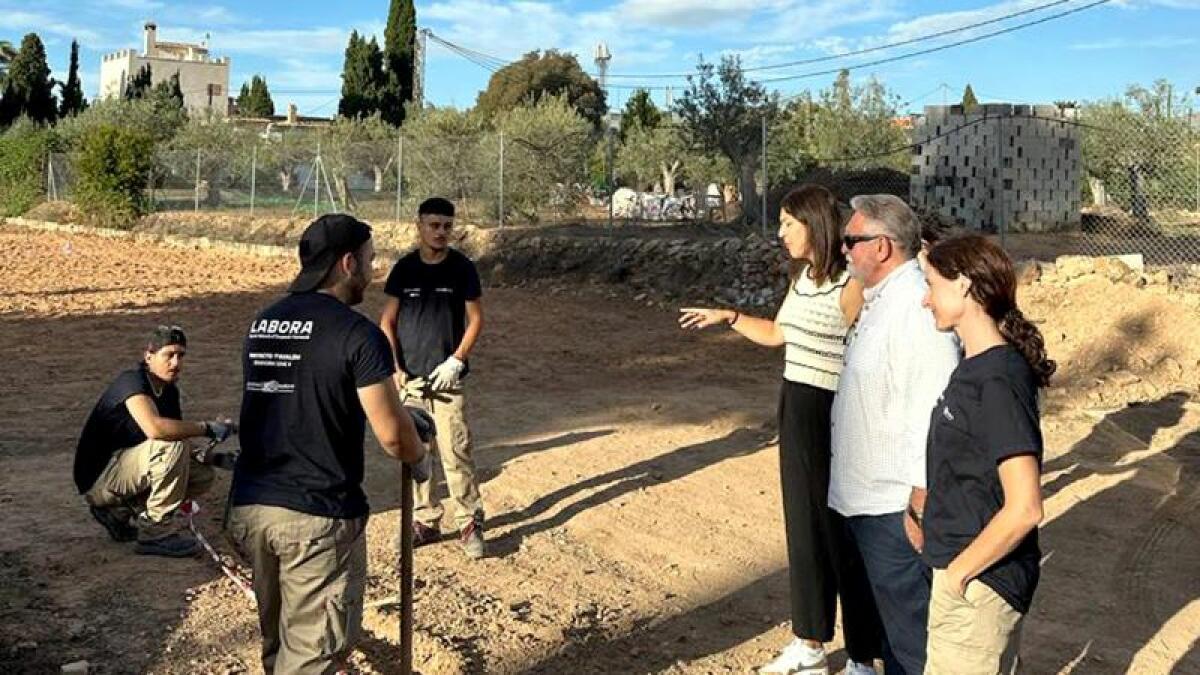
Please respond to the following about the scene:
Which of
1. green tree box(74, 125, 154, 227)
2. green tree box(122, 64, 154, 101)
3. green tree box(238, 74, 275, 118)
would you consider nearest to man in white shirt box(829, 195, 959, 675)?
green tree box(74, 125, 154, 227)

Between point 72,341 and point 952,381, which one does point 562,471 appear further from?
point 72,341

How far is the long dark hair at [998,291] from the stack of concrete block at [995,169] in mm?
18432

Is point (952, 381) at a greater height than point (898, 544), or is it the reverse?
point (952, 381)

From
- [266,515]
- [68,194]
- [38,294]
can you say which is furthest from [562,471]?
[68,194]

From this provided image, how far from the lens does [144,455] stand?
5543mm

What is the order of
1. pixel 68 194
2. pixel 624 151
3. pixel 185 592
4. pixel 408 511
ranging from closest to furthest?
pixel 408 511 < pixel 185 592 < pixel 68 194 < pixel 624 151

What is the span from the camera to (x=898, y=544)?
3240 mm

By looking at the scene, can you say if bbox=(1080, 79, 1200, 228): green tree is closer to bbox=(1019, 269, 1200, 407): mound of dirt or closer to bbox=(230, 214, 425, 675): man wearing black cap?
bbox=(1019, 269, 1200, 407): mound of dirt

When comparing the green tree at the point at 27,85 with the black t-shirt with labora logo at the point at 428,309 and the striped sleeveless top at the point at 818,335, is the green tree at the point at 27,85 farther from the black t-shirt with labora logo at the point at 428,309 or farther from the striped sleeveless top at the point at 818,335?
the striped sleeveless top at the point at 818,335

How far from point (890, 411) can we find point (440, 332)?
2.95 meters

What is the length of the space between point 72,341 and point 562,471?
823 cm

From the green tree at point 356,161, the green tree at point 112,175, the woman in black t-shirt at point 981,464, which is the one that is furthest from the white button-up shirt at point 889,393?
the green tree at point 112,175

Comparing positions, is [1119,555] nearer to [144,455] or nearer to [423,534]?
[423,534]

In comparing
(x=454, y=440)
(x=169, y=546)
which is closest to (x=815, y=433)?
(x=454, y=440)
